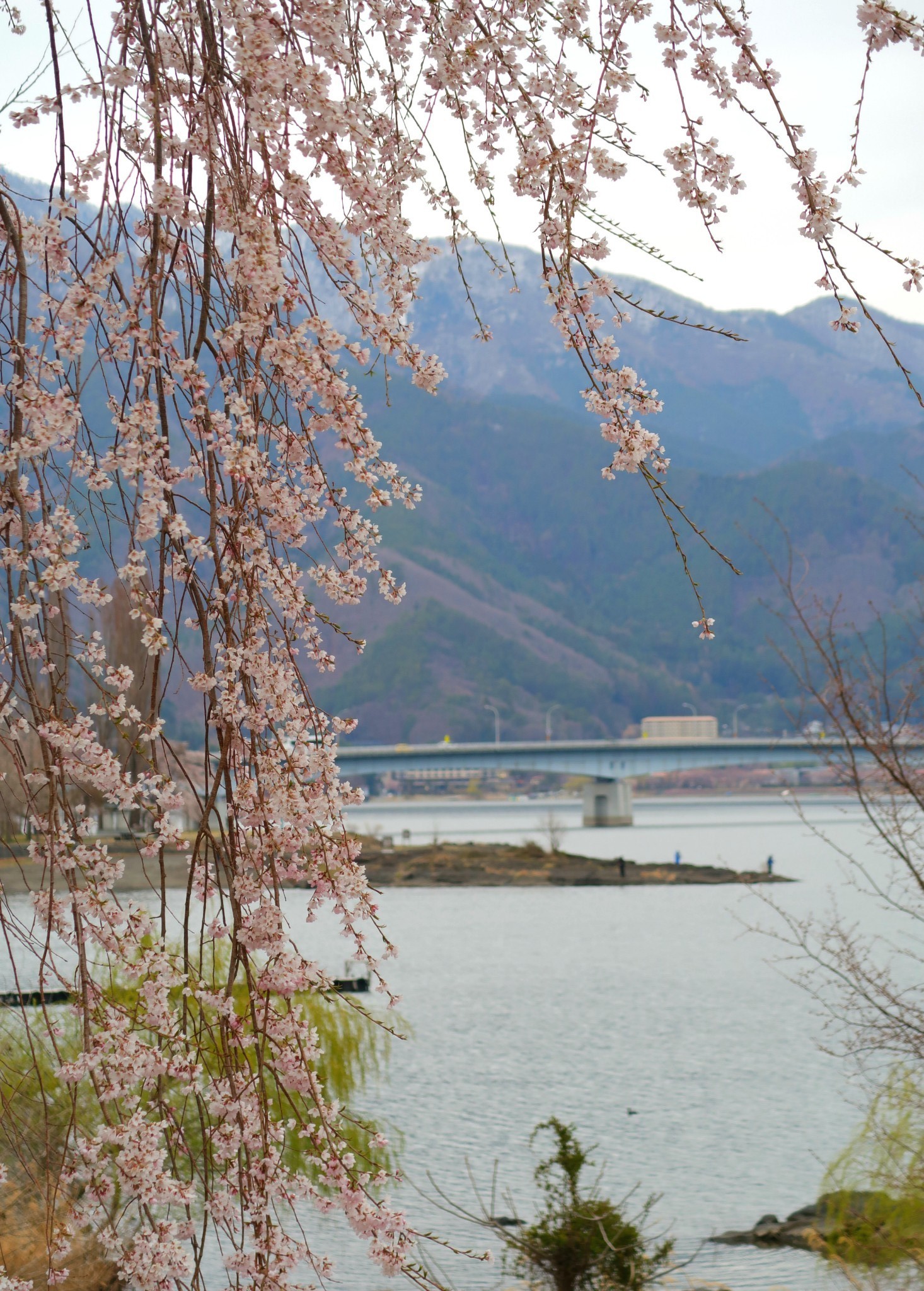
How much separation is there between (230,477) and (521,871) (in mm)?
51980

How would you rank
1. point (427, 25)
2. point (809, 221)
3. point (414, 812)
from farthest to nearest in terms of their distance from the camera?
point (414, 812), point (427, 25), point (809, 221)

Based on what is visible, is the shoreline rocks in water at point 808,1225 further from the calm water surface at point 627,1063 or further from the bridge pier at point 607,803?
the bridge pier at point 607,803

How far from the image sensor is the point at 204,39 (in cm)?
188

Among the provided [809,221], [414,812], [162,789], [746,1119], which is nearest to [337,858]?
[162,789]

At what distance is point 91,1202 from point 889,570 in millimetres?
189691

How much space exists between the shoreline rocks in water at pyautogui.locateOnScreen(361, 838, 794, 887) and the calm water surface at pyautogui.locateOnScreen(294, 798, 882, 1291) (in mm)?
6059

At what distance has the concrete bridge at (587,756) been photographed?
2290 inches

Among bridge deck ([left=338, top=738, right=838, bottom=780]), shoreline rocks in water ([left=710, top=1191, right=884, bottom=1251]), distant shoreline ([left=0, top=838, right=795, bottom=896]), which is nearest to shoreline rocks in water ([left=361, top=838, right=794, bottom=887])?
distant shoreline ([left=0, top=838, right=795, bottom=896])

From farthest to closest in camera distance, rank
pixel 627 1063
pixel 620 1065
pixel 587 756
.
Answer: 1. pixel 587 756
2. pixel 627 1063
3. pixel 620 1065

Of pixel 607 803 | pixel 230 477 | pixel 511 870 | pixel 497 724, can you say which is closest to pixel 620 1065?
pixel 230 477

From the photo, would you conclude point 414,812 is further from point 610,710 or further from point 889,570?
point 889,570

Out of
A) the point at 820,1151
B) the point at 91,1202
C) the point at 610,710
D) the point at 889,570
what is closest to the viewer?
the point at 91,1202

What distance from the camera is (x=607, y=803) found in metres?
70.9

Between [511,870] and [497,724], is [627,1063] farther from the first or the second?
[497,724]
